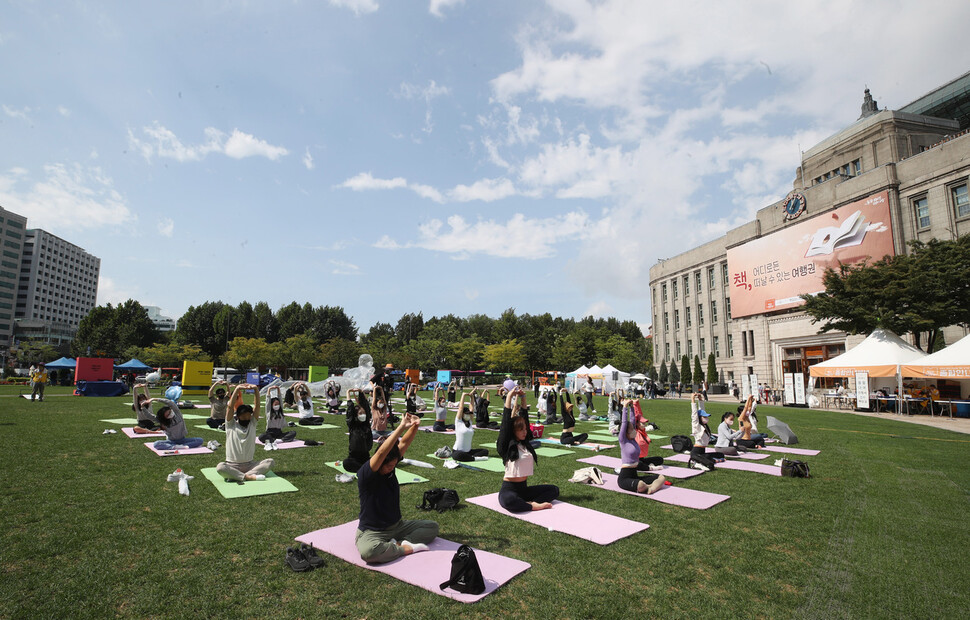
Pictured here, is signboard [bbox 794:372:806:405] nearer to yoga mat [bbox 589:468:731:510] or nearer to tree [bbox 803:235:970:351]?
tree [bbox 803:235:970:351]

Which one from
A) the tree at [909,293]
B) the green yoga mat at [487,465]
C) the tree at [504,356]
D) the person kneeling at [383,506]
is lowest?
the green yoga mat at [487,465]

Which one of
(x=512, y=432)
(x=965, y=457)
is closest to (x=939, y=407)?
(x=965, y=457)

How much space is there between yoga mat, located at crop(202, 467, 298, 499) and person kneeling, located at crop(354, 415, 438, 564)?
305 cm

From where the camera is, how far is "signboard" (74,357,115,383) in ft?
90.9

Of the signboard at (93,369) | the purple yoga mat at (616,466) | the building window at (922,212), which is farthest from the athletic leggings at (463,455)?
the building window at (922,212)

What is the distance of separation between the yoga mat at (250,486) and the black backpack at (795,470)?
8790mm

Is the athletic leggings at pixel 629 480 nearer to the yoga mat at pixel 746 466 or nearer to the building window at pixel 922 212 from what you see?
the yoga mat at pixel 746 466

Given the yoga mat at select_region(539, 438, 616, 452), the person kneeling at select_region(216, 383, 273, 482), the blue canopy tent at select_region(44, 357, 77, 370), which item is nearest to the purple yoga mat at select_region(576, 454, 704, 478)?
the yoga mat at select_region(539, 438, 616, 452)

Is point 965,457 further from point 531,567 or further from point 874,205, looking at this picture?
point 874,205

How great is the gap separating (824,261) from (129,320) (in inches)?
3325

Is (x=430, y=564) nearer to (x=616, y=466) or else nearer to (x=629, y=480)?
(x=629, y=480)

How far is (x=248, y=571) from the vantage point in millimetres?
4312

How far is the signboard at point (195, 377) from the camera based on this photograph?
2802 cm

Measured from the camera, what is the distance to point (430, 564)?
4.56 metres
